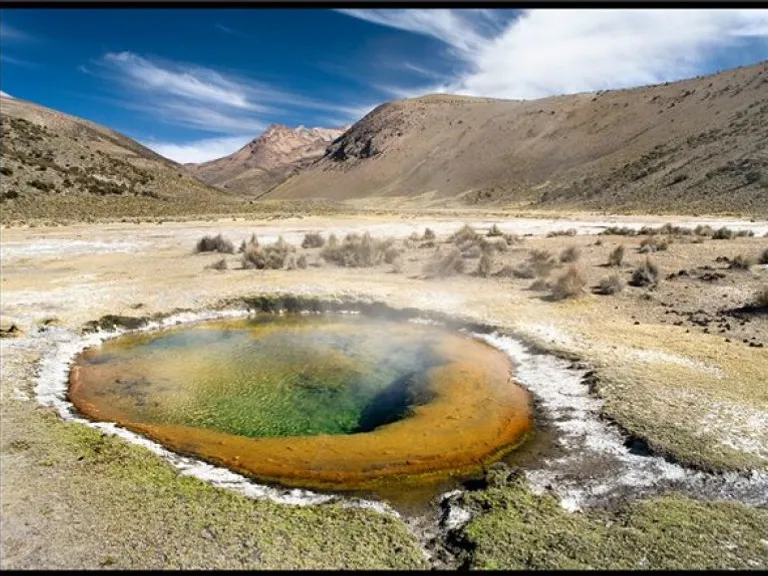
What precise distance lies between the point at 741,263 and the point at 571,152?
312 feet

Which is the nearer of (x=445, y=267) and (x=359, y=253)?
(x=445, y=267)

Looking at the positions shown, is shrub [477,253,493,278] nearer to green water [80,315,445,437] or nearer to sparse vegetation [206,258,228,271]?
green water [80,315,445,437]

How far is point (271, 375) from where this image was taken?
1161cm

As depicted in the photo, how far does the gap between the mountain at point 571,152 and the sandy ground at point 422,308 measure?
36069 mm

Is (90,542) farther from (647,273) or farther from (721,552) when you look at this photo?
(647,273)

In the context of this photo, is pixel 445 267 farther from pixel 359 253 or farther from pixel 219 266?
pixel 219 266

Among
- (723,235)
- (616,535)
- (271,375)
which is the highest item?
(723,235)

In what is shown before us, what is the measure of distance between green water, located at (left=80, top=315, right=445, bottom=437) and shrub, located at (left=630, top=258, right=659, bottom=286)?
704cm

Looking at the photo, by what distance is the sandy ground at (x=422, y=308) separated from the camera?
5.73 meters

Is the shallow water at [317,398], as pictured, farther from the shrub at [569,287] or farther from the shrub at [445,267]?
the shrub at [445,267]

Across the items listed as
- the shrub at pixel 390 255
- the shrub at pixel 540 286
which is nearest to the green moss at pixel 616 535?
the shrub at pixel 540 286

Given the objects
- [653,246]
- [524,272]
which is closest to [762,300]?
[524,272]

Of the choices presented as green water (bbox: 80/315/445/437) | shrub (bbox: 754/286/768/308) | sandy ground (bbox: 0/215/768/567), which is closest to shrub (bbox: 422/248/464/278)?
sandy ground (bbox: 0/215/768/567)

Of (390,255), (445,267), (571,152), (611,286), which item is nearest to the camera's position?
(611,286)
